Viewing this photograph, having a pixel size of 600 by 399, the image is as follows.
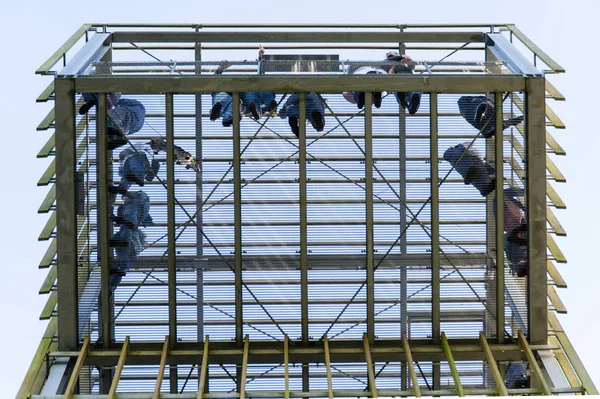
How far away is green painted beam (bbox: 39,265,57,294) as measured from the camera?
1120 inches

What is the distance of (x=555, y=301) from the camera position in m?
29.2

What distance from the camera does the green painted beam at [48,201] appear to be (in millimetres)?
28297

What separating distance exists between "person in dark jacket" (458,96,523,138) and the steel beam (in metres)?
0.45

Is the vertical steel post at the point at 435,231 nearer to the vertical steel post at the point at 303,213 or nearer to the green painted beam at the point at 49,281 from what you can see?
the vertical steel post at the point at 303,213

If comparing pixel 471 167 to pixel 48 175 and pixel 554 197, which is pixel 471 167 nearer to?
pixel 554 197

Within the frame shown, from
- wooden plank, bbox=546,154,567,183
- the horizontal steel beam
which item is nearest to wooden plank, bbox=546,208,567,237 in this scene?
wooden plank, bbox=546,154,567,183

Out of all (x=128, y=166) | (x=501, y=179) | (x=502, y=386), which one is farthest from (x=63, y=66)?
(x=502, y=386)

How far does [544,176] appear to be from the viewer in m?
27.7

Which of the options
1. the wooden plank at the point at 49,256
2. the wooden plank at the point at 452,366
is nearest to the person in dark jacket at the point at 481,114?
the wooden plank at the point at 452,366

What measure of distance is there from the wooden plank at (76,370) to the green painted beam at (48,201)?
10.3 feet

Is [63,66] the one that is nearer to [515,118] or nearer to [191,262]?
[191,262]

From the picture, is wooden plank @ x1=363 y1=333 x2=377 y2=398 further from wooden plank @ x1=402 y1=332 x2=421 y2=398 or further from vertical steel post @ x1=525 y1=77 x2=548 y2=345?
vertical steel post @ x1=525 y1=77 x2=548 y2=345

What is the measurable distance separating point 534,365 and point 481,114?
19.4 ft

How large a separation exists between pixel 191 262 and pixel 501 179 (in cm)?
749
